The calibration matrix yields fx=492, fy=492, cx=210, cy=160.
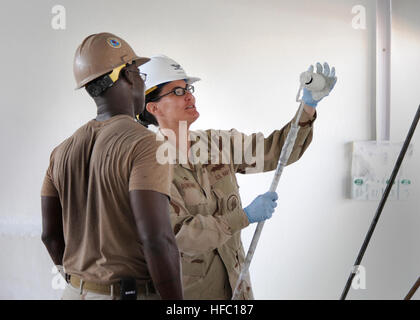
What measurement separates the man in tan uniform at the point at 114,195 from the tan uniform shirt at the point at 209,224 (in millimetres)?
384

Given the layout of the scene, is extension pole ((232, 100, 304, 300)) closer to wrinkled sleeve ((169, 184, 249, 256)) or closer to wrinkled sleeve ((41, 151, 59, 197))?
wrinkled sleeve ((169, 184, 249, 256))

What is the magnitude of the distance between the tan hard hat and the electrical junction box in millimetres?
1713

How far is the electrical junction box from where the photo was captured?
263cm

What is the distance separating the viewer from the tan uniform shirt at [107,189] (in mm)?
1101

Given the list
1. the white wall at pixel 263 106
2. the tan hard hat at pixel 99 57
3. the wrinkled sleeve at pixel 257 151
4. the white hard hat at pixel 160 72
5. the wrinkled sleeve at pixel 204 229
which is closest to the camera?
the tan hard hat at pixel 99 57

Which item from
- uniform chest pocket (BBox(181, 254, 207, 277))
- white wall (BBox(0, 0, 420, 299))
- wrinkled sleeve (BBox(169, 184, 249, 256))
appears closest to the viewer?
wrinkled sleeve (BBox(169, 184, 249, 256))

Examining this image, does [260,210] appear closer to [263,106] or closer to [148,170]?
[148,170]

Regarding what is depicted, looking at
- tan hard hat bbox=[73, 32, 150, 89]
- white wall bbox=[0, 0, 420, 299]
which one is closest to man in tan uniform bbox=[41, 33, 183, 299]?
tan hard hat bbox=[73, 32, 150, 89]

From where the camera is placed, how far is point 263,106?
2617 millimetres

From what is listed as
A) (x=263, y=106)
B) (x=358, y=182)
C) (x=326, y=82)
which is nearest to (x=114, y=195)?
(x=326, y=82)

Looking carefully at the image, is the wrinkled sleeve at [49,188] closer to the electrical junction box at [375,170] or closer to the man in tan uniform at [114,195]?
the man in tan uniform at [114,195]

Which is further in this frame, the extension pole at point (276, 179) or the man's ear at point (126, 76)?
the extension pole at point (276, 179)

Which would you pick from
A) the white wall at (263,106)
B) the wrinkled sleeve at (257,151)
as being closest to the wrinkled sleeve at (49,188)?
the wrinkled sleeve at (257,151)

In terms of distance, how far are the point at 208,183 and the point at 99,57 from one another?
637 mm
